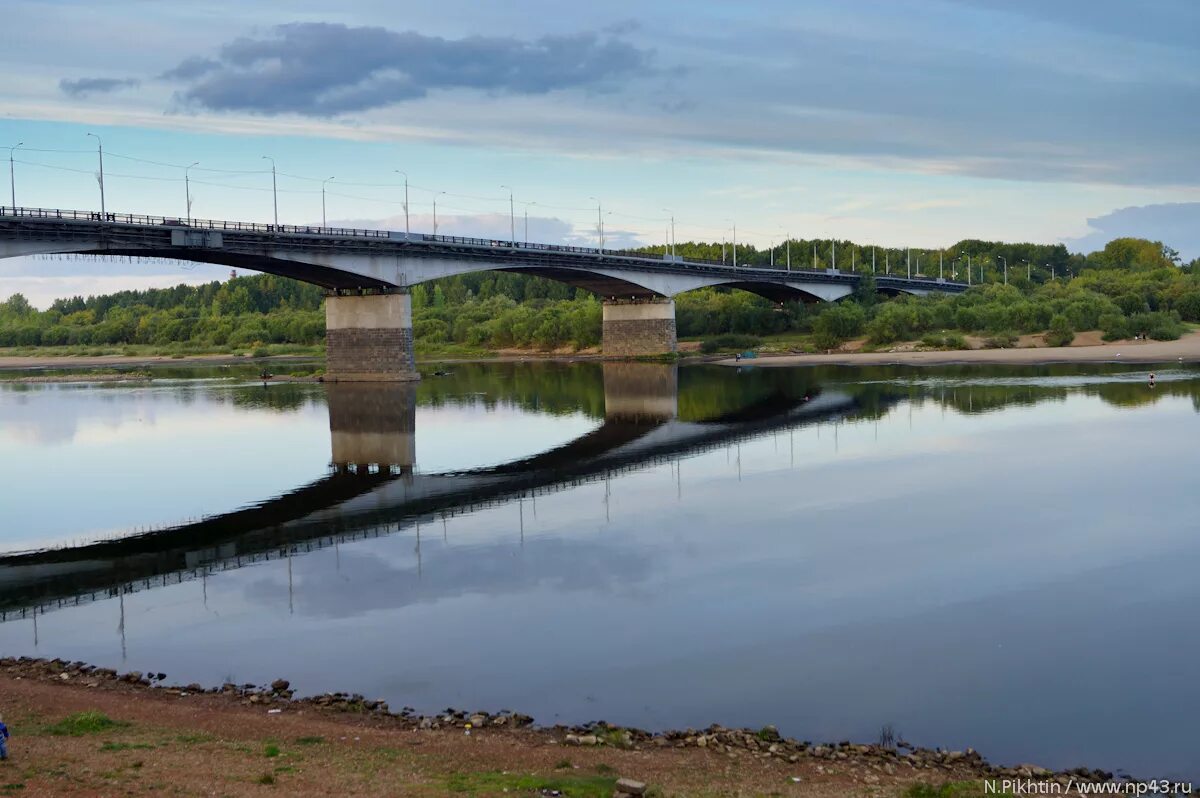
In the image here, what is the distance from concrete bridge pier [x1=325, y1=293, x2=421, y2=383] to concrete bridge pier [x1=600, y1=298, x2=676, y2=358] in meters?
38.3

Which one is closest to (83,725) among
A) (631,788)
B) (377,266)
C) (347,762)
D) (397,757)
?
(347,762)

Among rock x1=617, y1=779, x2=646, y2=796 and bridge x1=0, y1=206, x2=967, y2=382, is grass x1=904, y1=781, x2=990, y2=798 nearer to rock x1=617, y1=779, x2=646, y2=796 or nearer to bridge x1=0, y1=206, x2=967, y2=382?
rock x1=617, y1=779, x2=646, y2=796

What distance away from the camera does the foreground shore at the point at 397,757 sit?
12.4 metres

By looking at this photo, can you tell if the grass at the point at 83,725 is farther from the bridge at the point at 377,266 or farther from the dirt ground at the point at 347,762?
the bridge at the point at 377,266

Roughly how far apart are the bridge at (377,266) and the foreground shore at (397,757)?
172 feet

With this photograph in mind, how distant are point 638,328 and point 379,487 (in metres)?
87.2

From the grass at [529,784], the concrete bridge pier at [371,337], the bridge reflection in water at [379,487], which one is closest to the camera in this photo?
the grass at [529,784]

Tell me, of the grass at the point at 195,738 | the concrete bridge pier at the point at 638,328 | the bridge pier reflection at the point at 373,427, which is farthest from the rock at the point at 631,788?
the concrete bridge pier at the point at 638,328

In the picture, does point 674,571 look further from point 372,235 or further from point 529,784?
point 372,235

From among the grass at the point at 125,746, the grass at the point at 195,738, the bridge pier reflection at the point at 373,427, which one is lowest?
the grass at the point at 195,738

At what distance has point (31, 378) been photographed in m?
113

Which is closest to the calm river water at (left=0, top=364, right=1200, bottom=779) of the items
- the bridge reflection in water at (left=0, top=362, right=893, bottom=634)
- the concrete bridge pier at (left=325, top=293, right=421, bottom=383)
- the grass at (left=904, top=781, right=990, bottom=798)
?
the bridge reflection in water at (left=0, top=362, right=893, bottom=634)

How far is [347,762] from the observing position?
13.5 metres

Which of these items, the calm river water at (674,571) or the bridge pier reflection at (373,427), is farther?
the bridge pier reflection at (373,427)
